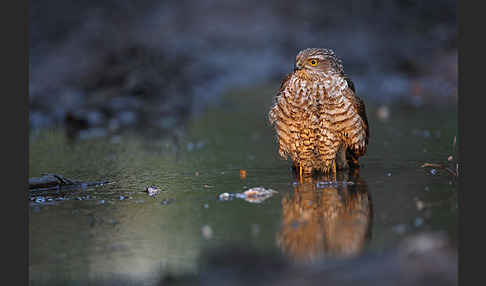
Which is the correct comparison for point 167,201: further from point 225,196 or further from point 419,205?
point 419,205

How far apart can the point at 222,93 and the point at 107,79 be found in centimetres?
244

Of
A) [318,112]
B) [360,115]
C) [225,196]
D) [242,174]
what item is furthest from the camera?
[242,174]

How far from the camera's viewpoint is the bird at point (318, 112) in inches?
214

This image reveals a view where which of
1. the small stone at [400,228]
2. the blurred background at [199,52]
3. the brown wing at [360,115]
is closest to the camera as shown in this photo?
the small stone at [400,228]

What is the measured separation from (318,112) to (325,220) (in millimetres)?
1500

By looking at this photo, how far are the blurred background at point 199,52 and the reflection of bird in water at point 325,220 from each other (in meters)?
4.80

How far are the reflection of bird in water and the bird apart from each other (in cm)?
37

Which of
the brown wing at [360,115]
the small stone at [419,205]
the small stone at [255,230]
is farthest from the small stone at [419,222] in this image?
the brown wing at [360,115]

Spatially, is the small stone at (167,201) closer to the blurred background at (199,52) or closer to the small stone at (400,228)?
the small stone at (400,228)

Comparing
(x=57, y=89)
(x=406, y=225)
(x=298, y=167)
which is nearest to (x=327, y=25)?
(x=57, y=89)

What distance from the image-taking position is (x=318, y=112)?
5.43m

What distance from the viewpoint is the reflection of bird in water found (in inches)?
141

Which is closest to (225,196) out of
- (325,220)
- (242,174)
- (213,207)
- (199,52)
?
(213,207)

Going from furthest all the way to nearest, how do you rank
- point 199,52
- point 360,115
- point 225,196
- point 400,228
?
1. point 199,52
2. point 360,115
3. point 225,196
4. point 400,228
